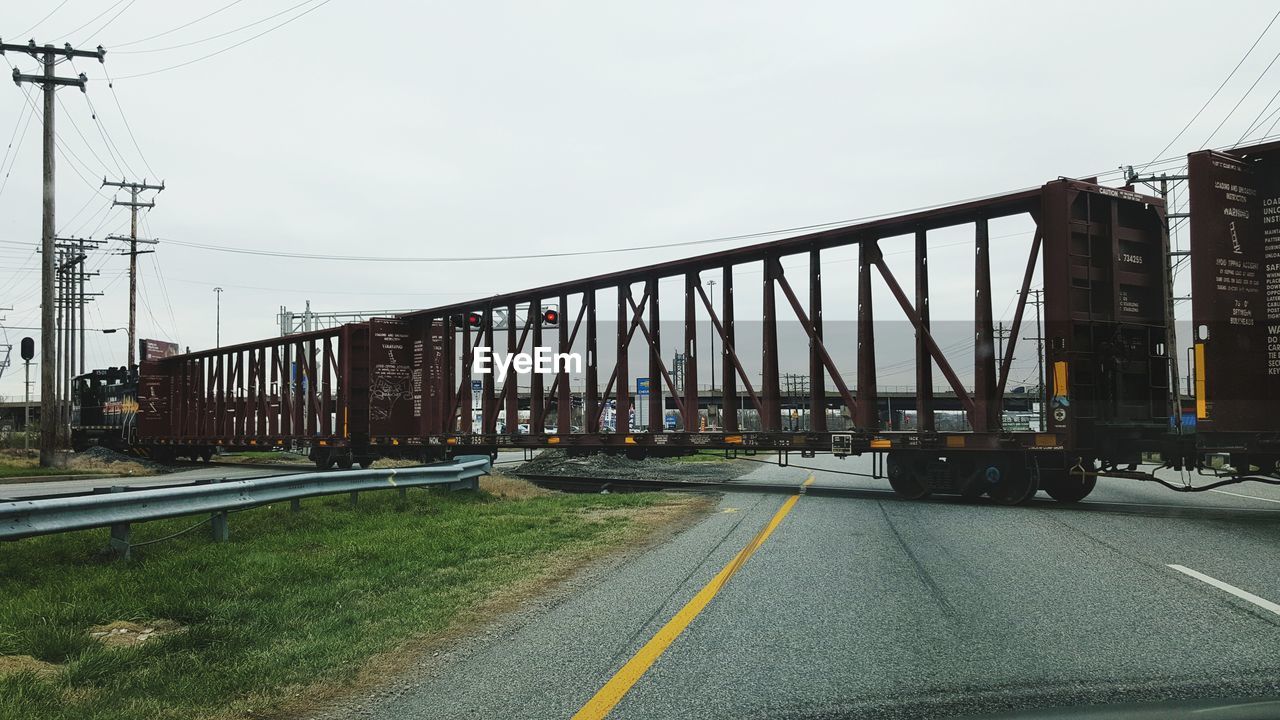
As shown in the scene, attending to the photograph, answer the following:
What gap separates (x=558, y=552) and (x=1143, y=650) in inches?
233

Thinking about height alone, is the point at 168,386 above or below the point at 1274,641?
above

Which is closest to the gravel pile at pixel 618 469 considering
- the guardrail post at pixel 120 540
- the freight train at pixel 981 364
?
the freight train at pixel 981 364

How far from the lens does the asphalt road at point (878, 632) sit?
14.9 feet

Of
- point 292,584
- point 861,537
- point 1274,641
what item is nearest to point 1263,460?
point 861,537

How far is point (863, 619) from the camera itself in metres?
6.31

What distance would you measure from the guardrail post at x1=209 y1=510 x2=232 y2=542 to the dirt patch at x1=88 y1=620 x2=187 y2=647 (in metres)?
3.37

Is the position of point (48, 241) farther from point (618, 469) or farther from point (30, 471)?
point (618, 469)

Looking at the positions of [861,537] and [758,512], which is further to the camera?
[758,512]

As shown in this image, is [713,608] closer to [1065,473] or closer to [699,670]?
[699,670]

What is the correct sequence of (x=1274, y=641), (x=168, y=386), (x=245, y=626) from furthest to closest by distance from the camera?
(x=168, y=386)
(x=245, y=626)
(x=1274, y=641)

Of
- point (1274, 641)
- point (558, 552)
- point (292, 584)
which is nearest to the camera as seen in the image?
point (1274, 641)

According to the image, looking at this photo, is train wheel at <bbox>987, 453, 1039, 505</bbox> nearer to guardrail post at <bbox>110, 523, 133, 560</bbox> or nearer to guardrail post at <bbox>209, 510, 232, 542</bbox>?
guardrail post at <bbox>209, 510, 232, 542</bbox>

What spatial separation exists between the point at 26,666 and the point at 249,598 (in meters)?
2.01
